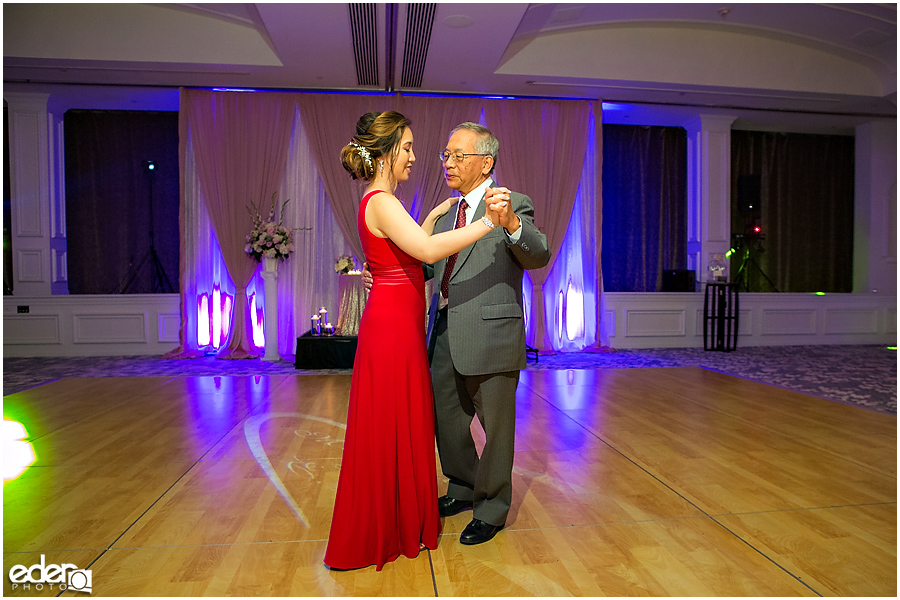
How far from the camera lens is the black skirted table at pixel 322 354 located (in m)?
6.46

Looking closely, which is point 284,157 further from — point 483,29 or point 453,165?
point 453,165

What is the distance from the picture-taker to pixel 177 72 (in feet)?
22.1

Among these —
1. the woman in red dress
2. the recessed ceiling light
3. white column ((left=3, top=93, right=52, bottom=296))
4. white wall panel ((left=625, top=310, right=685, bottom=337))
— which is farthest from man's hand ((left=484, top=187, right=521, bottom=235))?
white column ((left=3, top=93, right=52, bottom=296))

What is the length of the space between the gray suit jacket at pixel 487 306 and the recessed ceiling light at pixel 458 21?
416 centimetres

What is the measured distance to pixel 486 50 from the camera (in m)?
6.33

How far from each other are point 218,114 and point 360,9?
2915 mm

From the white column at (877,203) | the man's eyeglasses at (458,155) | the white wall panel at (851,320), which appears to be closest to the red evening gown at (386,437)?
the man's eyeglasses at (458,155)

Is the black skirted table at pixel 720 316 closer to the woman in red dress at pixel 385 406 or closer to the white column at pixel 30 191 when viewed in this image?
the woman in red dress at pixel 385 406

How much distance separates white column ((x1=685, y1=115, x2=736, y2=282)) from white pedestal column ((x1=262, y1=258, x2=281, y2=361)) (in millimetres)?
5917

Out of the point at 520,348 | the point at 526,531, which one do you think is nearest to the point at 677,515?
the point at 526,531

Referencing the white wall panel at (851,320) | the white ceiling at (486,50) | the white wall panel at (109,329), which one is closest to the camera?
the white ceiling at (486,50)

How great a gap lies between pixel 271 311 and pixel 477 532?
5.53m

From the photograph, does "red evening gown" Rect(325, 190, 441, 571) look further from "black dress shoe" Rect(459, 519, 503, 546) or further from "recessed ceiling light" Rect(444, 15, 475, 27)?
"recessed ceiling light" Rect(444, 15, 475, 27)

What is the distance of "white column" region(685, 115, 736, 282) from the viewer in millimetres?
8336
